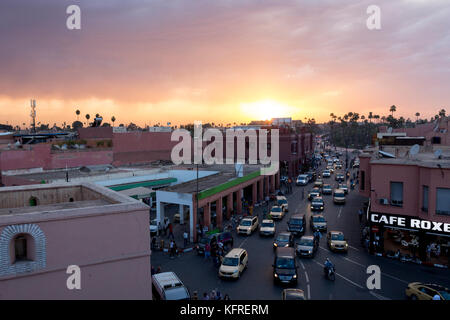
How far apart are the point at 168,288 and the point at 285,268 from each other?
6.14 m

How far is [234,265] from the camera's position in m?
18.5

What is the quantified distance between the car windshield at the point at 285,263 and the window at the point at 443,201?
870cm

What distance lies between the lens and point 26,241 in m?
9.20

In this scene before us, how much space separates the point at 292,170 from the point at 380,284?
44018mm

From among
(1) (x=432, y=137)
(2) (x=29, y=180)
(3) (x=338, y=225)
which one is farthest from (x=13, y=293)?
(1) (x=432, y=137)

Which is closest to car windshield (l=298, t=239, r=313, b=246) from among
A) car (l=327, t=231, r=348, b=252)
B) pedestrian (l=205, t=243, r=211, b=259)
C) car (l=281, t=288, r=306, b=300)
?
car (l=327, t=231, r=348, b=252)

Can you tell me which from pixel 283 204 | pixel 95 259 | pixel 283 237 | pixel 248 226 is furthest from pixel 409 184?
pixel 95 259

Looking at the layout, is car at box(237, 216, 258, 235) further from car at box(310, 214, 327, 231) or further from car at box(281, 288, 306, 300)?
car at box(281, 288, 306, 300)

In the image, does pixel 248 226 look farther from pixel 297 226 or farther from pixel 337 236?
pixel 337 236

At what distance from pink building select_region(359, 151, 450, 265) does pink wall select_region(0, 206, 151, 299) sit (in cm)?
1635

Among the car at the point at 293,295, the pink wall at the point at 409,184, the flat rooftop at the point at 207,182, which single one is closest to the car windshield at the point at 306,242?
the pink wall at the point at 409,184

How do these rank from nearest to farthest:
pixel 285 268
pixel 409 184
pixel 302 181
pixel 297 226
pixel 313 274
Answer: pixel 285 268
pixel 313 274
pixel 409 184
pixel 297 226
pixel 302 181

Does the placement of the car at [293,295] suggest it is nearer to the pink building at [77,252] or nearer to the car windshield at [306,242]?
the pink building at [77,252]

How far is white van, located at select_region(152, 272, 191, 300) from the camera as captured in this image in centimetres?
1474
